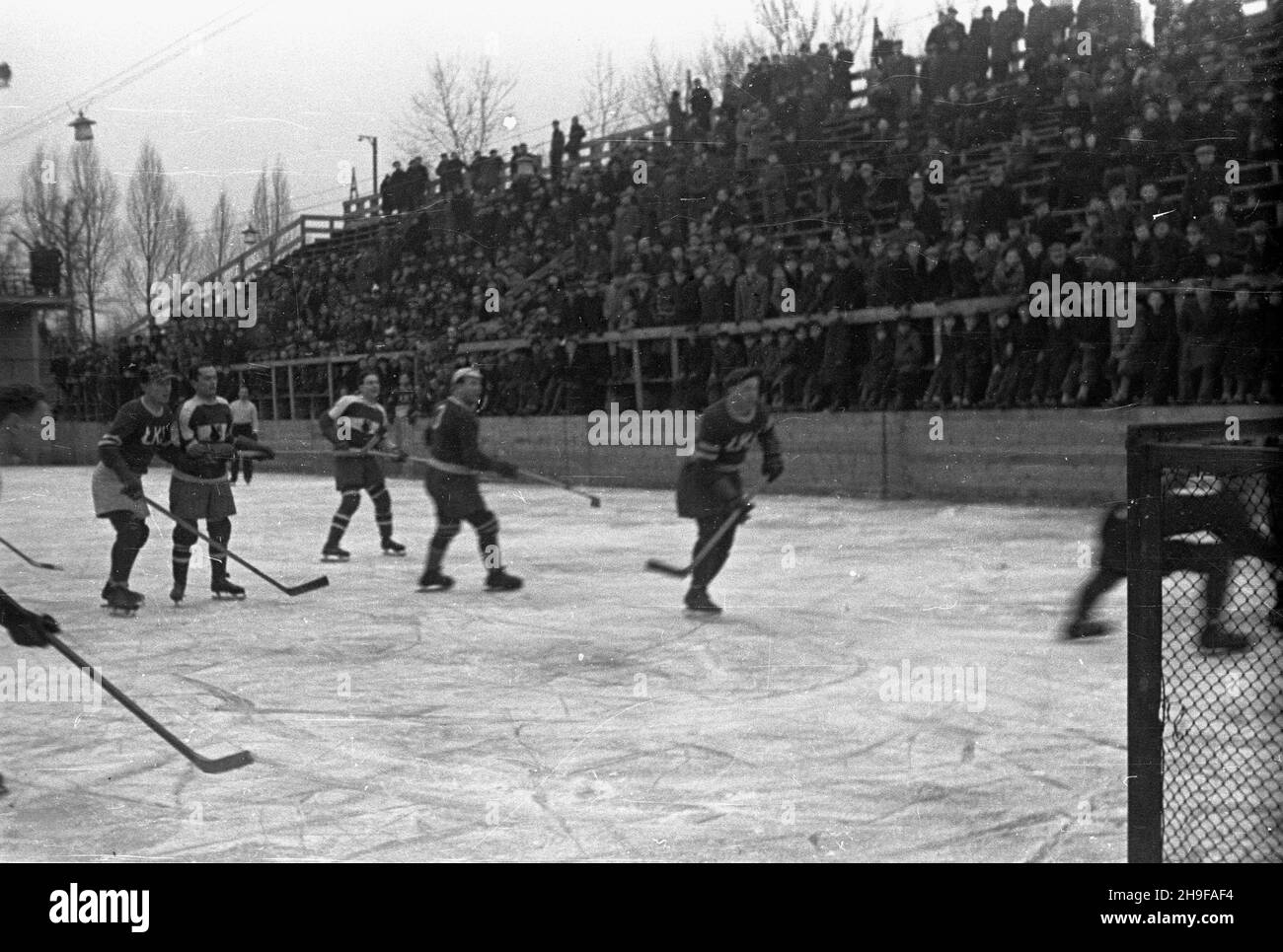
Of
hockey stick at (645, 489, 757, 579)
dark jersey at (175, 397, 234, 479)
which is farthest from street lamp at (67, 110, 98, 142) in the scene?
hockey stick at (645, 489, 757, 579)

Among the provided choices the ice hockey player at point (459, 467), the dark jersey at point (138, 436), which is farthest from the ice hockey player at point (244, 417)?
the ice hockey player at point (459, 467)

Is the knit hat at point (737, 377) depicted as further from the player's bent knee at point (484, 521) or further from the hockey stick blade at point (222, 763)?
the hockey stick blade at point (222, 763)

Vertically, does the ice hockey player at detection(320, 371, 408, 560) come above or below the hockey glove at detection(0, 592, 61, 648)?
above

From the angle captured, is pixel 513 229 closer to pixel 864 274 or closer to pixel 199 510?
pixel 864 274

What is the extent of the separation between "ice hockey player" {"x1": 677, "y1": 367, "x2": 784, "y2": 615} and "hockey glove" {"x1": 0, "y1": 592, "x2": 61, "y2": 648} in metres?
2.48

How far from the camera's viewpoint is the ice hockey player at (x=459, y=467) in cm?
507

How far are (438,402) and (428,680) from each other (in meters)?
1.53

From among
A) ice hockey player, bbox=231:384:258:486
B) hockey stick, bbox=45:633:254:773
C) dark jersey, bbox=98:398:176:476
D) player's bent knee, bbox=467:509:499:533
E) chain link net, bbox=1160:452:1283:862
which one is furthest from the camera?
player's bent knee, bbox=467:509:499:533

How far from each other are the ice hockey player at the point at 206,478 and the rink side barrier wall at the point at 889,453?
0.19 meters

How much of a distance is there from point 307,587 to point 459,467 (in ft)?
9.81

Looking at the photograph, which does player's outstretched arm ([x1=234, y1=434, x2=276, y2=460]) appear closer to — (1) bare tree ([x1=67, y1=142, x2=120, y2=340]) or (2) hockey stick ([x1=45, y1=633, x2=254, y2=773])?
(1) bare tree ([x1=67, y1=142, x2=120, y2=340])

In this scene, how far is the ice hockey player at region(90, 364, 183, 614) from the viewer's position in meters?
5.51

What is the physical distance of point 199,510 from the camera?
22.3 ft

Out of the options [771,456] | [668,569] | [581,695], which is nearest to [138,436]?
[581,695]
